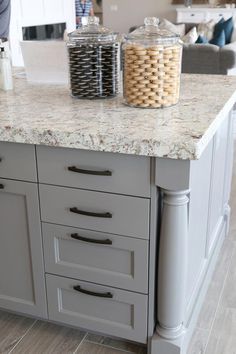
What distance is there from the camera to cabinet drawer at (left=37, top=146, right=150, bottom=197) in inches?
55.9

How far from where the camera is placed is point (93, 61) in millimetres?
1725

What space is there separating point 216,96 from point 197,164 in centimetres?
47

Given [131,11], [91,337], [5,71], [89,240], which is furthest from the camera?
[131,11]

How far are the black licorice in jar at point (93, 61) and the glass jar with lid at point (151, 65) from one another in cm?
14

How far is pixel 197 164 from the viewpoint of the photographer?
1528 mm

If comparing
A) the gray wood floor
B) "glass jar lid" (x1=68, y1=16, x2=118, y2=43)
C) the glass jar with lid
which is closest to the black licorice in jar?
"glass jar lid" (x1=68, y1=16, x2=118, y2=43)

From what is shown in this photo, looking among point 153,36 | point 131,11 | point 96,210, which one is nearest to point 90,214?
point 96,210

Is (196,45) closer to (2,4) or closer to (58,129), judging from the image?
(2,4)

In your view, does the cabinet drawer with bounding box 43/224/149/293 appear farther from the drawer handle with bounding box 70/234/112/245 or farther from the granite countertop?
the granite countertop

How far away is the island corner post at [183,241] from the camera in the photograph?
1384 millimetres

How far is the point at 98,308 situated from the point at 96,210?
404 millimetres

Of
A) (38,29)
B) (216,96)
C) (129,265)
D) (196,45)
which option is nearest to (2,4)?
(216,96)

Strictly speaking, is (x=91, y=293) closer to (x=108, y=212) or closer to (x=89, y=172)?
(x=108, y=212)

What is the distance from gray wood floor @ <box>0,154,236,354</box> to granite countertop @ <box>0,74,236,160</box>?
828 millimetres
